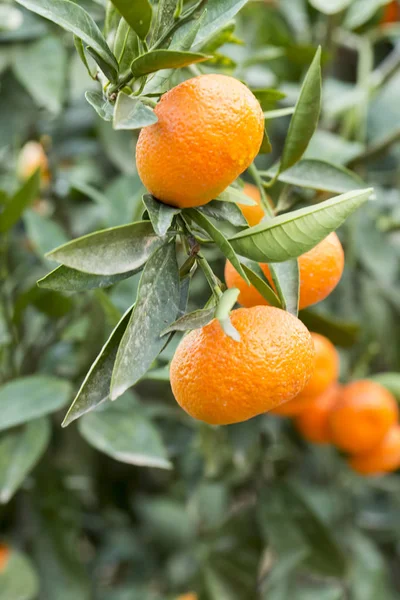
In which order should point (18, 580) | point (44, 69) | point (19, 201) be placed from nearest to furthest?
1. point (19, 201)
2. point (44, 69)
3. point (18, 580)

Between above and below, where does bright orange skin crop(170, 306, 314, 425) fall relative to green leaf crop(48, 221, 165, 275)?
below

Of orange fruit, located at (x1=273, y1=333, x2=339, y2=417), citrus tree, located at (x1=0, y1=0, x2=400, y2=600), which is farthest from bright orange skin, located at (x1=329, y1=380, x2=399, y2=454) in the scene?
orange fruit, located at (x1=273, y1=333, x2=339, y2=417)

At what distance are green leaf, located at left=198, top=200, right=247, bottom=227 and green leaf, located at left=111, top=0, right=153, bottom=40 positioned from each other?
0.34 ft

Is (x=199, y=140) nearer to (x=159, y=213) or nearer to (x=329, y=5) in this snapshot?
(x=159, y=213)

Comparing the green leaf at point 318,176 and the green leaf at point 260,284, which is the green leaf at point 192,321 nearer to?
the green leaf at point 260,284

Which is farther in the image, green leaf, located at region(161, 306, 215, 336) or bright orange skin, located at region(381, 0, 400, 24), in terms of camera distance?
bright orange skin, located at region(381, 0, 400, 24)

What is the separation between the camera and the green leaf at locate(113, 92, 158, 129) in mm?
347

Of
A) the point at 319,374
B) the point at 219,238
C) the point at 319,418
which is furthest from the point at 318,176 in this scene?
the point at 319,418

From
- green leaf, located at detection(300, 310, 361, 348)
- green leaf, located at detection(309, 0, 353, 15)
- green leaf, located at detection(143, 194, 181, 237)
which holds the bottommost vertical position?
green leaf, located at detection(300, 310, 361, 348)

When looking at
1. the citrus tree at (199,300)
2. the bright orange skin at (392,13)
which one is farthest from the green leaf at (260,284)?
the bright orange skin at (392,13)

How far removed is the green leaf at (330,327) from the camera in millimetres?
662

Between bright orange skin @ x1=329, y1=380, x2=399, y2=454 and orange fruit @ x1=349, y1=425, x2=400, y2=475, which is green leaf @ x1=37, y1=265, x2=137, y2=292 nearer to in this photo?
bright orange skin @ x1=329, y1=380, x2=399, y2=454

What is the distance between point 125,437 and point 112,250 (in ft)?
1.42

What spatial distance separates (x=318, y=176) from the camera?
538mm
